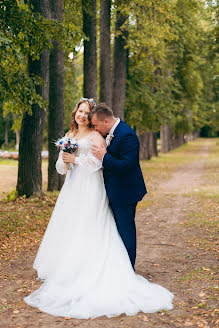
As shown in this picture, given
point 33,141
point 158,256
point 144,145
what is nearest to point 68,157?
point 158,256

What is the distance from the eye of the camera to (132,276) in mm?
5562

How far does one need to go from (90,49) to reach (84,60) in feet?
1.68

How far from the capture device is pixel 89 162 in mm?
5855

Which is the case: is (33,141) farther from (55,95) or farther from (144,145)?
(144,145)

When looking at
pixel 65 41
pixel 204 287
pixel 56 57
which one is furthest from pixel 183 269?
A: pixel 56 57

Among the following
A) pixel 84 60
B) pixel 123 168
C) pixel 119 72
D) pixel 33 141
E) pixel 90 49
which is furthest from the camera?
pixel 119 72

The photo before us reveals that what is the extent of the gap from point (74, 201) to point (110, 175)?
610mm

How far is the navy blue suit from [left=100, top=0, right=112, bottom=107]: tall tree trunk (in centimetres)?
1105

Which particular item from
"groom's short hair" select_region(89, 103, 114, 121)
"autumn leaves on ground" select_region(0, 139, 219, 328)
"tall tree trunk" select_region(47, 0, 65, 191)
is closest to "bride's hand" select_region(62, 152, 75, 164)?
"groom's short hair" select_region(89, 103, 114, 121)

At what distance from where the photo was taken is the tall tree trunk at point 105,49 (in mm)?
15859

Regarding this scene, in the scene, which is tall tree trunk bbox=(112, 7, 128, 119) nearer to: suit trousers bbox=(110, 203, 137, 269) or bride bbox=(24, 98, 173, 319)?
bride bbox=(24, 98, 173, 319)

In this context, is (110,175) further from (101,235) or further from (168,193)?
(168,193)

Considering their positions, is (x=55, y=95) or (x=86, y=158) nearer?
(x=86, y=158)

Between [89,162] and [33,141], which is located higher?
[33,141]
